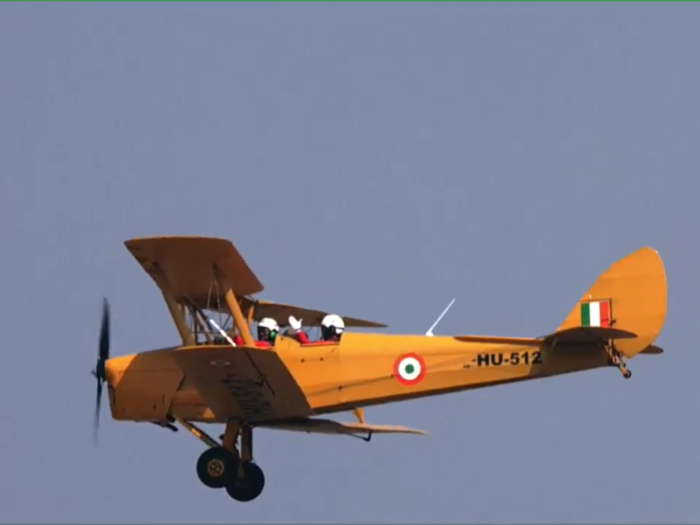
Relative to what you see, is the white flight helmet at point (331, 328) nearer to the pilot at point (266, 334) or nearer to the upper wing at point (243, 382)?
the pilot at point (266, 334)

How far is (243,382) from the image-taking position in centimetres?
2194

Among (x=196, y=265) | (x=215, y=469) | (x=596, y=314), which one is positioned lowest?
(x=215, y=469)

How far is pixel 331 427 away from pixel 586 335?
148 inches

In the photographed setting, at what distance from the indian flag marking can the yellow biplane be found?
0.01 metres

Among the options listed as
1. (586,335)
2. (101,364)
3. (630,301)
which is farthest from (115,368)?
(630,301)

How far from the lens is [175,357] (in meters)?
21.3

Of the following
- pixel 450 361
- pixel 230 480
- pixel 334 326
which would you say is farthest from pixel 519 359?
pixel 230 480

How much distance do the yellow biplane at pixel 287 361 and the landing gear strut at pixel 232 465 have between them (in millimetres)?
12

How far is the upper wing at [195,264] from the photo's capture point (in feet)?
69.2

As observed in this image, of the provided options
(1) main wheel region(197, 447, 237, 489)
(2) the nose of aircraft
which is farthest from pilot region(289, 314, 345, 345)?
(2) the nose of aircraft

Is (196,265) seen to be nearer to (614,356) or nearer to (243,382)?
(243,382)

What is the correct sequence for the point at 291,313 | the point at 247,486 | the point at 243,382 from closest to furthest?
the point at 243,382 → the point at 247,486 → the point at 291,313

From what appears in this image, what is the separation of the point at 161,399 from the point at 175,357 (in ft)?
5.59

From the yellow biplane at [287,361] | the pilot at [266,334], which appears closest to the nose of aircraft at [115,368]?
the yellow biplane at [287,361]
